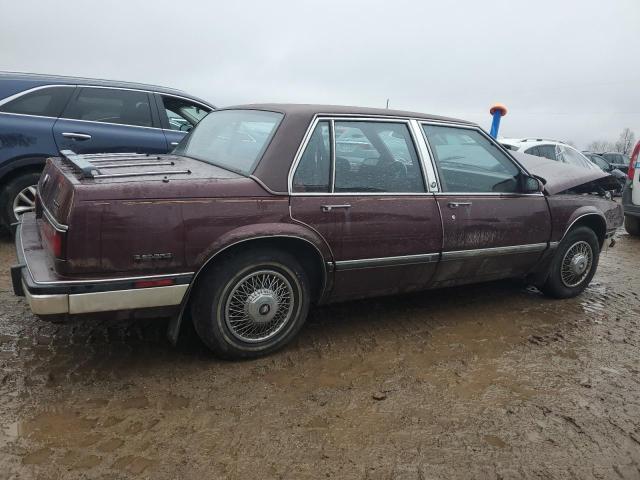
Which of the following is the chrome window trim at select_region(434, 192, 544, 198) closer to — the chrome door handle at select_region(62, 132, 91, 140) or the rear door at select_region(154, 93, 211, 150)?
the rear door at select_region(154, 93, 211, 150)

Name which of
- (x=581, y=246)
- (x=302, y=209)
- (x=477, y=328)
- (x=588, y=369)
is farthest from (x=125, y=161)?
(x=581, y=246)

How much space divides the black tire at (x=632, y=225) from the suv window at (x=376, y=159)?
6.66 m

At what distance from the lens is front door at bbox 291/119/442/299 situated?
3.21m

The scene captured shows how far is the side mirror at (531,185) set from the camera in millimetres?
4137

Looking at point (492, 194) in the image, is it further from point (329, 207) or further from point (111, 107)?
point (111, 107)

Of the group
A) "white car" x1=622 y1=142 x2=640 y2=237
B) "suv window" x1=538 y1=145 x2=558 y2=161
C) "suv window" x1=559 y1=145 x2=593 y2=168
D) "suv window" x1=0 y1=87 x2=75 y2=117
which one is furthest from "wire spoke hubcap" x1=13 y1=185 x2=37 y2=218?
"suv window" x1=559 y1=145 x2=593 y2=168

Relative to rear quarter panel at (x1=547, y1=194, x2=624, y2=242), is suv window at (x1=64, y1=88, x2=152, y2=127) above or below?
above

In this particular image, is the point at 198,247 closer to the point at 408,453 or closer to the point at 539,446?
the point at 408,453

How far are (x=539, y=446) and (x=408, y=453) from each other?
680mm

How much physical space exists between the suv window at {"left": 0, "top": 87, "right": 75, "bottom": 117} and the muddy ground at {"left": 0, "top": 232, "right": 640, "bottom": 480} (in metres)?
2.19

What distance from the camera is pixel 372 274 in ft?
11.3

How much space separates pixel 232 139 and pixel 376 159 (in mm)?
1049

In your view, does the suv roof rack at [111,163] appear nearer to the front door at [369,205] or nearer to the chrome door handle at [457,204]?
the front door at [369,205]

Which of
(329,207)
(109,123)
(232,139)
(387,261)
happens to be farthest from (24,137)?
(387,261)
